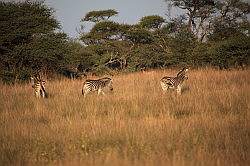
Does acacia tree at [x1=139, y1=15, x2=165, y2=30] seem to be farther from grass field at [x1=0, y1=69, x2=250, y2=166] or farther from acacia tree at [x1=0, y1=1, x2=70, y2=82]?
grass field at [x1=0, y1=69, x2=250, y2=166]

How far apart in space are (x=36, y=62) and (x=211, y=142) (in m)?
15.8

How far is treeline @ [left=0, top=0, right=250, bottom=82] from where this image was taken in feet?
65.5

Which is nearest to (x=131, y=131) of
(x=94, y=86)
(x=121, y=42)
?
(x=94, y=86)

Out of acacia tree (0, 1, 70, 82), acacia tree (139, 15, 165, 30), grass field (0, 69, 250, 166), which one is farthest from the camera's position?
acacia tree (139, 15, 165, 30)

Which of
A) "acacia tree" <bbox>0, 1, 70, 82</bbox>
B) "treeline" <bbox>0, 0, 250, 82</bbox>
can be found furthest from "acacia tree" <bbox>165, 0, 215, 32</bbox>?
"acacia tree" <bbox>0, 1, 70, 82</bbox>

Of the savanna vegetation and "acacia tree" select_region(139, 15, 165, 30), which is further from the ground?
"acacia tree" select_region(139, 15, 165, 30)

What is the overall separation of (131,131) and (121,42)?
2122cm

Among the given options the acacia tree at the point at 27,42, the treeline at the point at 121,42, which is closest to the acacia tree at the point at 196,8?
the treeline at the point at 121,42

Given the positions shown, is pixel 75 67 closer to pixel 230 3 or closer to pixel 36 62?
pixel 36 62

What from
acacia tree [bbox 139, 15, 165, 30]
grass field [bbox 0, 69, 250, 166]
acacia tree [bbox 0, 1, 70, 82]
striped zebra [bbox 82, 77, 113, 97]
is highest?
acacia tree [bbox 139, 15, 165, 30]

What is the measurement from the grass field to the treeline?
29.8 feet

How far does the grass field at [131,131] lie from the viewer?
5121mm

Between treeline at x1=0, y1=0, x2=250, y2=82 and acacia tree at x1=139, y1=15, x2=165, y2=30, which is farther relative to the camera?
acacia tree at x1=139, y1=15, x2=165, y2=30

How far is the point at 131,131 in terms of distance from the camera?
6578 millimetres
